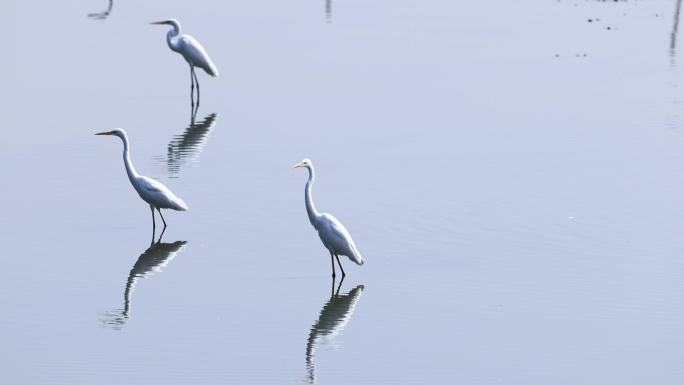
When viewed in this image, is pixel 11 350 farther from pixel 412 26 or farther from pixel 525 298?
pixel 412 26

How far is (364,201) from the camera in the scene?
19781 millimetres

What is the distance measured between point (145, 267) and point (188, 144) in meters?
6.76

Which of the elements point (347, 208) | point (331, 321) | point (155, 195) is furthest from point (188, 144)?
point (331, 321)

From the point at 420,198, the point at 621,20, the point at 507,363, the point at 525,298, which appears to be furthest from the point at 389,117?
the point at 621,20

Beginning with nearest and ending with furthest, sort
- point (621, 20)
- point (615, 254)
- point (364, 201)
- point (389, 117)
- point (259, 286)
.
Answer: point (259, 286) < point (615, 254) < point (364, 201) < point (389, 117) < point (621, 20)

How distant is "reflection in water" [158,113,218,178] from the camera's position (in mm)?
21781

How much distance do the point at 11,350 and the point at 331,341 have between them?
10.6 ft

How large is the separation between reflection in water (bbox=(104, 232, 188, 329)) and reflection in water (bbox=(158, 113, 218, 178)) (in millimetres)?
3536

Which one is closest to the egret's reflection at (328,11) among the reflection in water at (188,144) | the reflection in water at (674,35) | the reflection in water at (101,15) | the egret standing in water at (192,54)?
the reflection in water at (101,15)

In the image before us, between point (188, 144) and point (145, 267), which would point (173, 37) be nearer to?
point (188, 144)

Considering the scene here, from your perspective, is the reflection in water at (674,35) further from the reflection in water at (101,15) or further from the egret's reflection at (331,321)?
the egret's reflection at (331,321)

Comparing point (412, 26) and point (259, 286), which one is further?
point (412, 26)

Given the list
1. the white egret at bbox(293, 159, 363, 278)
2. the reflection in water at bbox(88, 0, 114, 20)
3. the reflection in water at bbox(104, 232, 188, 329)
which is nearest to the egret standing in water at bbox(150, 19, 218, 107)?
the reflection in water at bbox(88, 0, 114, 20)

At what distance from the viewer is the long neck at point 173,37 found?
2783 centimetres
